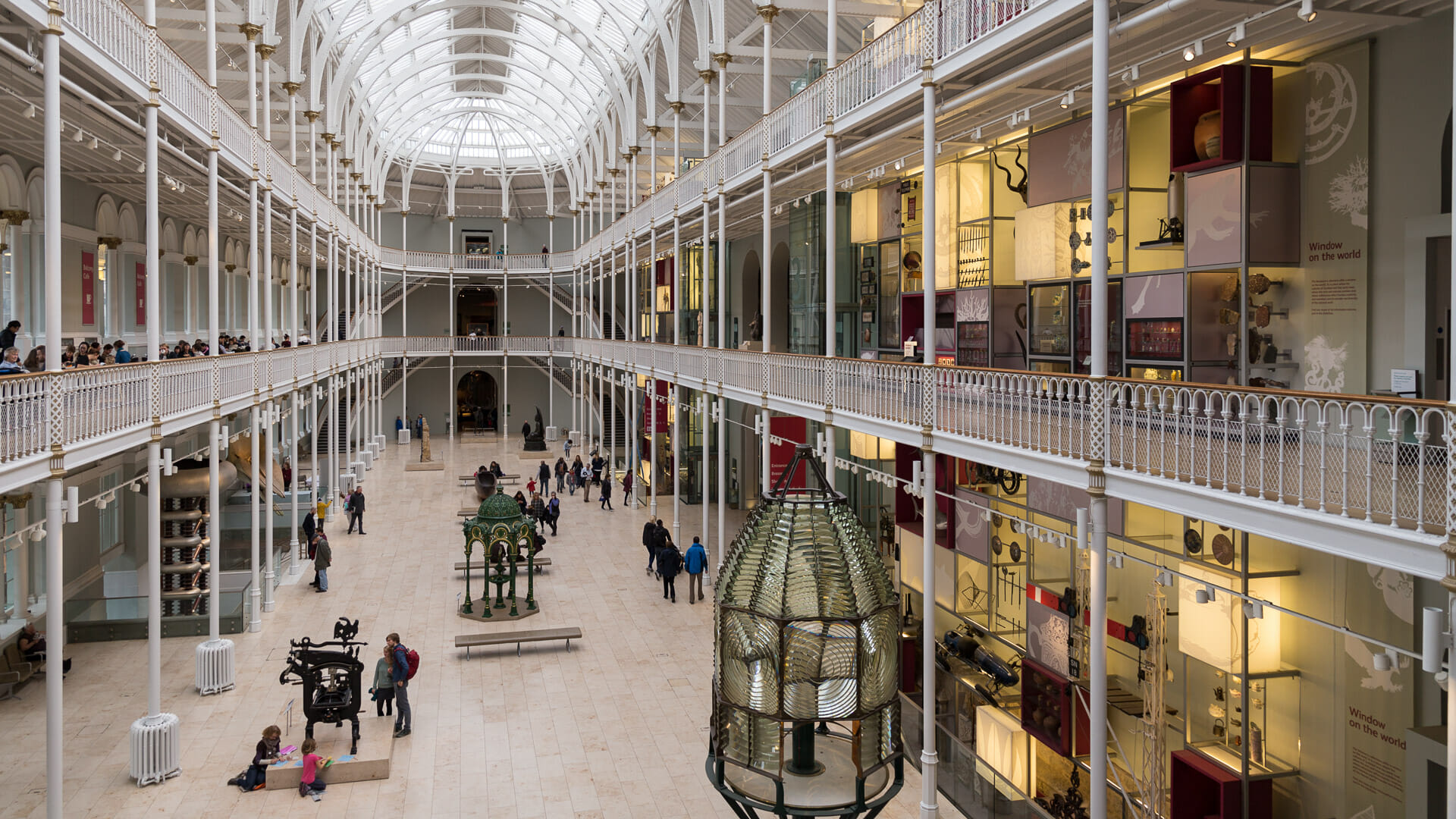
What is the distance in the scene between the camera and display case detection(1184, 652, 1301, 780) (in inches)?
392

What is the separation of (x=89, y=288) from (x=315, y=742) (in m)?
12.5

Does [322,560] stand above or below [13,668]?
above

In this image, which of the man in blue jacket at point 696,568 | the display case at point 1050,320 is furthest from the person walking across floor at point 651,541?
the display case at point 1050,320

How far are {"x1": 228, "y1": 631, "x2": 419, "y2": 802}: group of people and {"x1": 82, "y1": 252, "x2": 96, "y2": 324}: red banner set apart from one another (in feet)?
37.3

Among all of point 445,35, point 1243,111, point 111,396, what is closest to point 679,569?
point 111,396

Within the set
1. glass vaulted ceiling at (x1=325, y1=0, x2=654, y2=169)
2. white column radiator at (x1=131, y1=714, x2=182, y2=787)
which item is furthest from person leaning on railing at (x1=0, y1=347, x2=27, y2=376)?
glass vaulted ceiling at (x1=325, y1=0, x2=654, y2=169)

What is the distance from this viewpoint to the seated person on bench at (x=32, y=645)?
15625 mm

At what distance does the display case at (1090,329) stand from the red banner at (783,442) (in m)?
7.10

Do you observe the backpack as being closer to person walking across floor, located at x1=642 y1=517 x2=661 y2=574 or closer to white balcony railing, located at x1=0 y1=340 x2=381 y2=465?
white balcony railing, located at x1=0 y1=340 x2=381 y2=465

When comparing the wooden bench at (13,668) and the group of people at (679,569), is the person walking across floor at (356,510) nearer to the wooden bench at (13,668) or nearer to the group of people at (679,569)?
the group of people at (679,569)

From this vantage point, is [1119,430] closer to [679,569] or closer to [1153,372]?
[1153,372]

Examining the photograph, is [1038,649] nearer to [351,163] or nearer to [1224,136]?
[1224,136]

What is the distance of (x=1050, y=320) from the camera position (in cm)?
1408

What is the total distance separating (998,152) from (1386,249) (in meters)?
7.10
